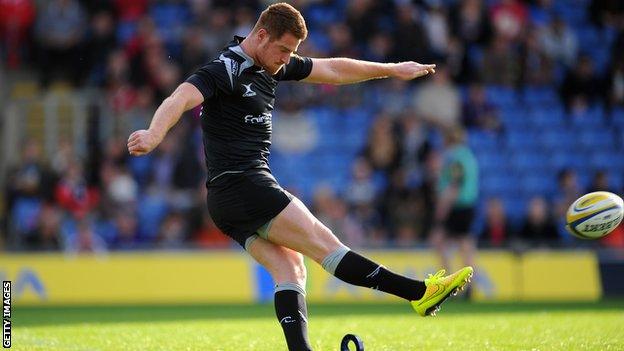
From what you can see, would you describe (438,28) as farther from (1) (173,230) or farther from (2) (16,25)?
(2) (16,25)

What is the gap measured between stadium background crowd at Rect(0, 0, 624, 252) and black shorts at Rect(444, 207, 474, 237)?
1377 millimetres

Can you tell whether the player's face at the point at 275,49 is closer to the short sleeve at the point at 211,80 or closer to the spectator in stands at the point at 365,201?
the short sleeve at the point at 211,80

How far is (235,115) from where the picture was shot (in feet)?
21.5

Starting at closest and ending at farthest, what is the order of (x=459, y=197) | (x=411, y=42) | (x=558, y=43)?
(x=459, y=197) < (x=411, y=42) < (x=558, y=43)

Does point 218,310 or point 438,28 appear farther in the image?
point 438,28

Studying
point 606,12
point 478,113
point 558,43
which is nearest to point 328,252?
point 478,113

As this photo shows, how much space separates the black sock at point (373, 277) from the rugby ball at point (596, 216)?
1.96 m

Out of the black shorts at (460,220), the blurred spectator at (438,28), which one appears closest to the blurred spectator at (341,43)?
the blurred spectator at (438,28)

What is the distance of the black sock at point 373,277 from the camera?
21.4 ft

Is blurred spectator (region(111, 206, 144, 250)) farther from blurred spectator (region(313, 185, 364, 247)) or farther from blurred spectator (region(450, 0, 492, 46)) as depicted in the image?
blurred spectator (region(450, 0, 492, 46))

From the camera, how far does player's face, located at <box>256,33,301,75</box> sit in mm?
6465

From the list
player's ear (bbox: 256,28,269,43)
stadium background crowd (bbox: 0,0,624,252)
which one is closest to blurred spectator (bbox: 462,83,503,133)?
stadium background crowd (bbox: 0,0,624,252)

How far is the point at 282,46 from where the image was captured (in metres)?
6.48

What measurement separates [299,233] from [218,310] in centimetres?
674
